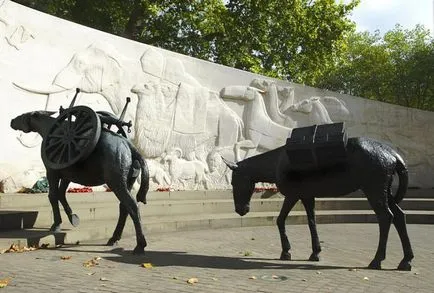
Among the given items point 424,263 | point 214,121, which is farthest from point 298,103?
point 424,263

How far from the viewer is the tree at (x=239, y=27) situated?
24422 mm

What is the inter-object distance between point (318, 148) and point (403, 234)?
63.6 inches

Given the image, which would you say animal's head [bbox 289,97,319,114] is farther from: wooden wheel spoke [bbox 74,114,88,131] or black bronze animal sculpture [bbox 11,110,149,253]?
wooden wheel spoke [bbox 74,114,88,131]

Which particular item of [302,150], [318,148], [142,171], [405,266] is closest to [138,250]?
[142,171]

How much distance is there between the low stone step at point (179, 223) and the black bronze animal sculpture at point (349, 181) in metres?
2.62

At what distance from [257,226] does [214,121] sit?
13.6 ft

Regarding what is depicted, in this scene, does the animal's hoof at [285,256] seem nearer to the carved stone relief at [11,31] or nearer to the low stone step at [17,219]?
the low stone step at [17,219]

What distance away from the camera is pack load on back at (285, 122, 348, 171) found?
6.43 m

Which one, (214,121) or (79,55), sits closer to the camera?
(79,55)

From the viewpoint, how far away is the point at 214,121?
1452 centimetres

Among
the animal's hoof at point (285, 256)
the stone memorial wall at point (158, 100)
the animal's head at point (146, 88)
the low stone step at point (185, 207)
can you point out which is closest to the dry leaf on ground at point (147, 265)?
the animal's hoof at point (285, 256)

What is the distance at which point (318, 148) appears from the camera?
647cm

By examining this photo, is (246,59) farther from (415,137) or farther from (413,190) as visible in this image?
(413,190)

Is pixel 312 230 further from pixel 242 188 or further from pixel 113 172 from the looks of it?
pixel 113 172
